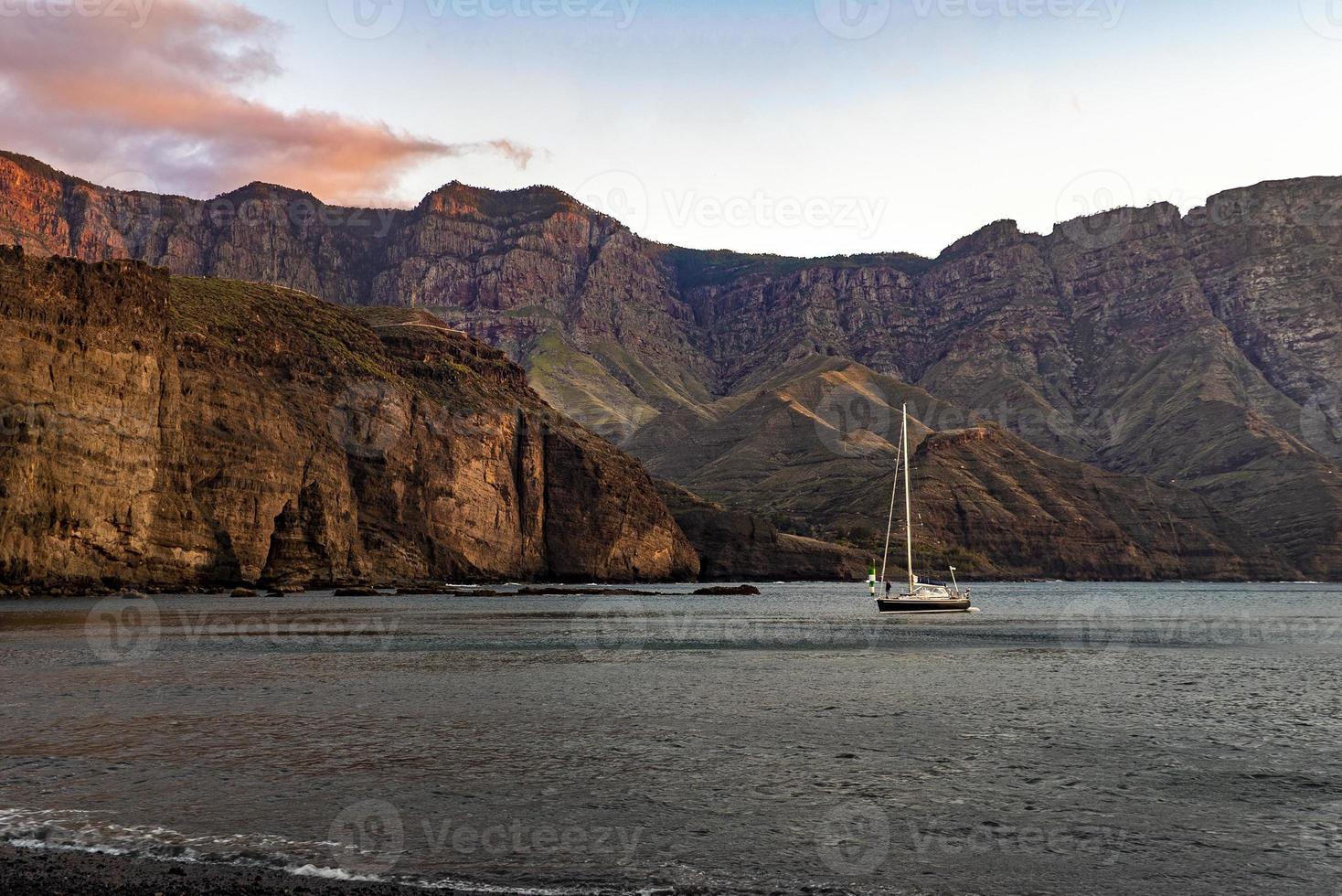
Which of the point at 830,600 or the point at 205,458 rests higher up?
the point at 205,458

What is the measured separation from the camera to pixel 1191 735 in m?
35.1

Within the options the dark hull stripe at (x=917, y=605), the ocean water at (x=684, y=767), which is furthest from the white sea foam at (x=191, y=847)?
the dark hull stripe at (x=917, y=605)

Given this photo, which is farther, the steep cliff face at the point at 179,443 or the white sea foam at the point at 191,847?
the steep cliff face at the point at 179,443

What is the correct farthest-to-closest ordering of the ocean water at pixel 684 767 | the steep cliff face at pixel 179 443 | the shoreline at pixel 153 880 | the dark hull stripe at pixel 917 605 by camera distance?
the steep cliff face at pixel 179 443, the dark hull stripe at pixel 917 605, the ocean water at pixel 684 767, the shoreline at pixel 153 880

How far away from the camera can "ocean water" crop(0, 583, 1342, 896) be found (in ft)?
64.6

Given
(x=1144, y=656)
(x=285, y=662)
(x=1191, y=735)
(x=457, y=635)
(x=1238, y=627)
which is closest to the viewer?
(x=1191, y=735)

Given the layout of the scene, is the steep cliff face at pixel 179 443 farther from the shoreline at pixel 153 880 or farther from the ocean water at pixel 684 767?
the shoreline at pixel 153 880

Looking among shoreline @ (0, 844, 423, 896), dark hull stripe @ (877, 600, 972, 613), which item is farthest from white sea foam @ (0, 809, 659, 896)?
dark hull stripe @ (877, 600, 972, 613)

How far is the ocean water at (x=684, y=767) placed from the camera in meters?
19.7

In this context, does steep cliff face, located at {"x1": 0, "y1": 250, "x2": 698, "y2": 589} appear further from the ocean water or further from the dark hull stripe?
the dark hull stripe

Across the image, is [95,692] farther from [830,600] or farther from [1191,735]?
[830,600]

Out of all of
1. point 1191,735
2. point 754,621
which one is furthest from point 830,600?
point 1191,735

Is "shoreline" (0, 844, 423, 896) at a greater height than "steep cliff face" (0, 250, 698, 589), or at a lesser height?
lesser

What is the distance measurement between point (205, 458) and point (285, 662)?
359ft
